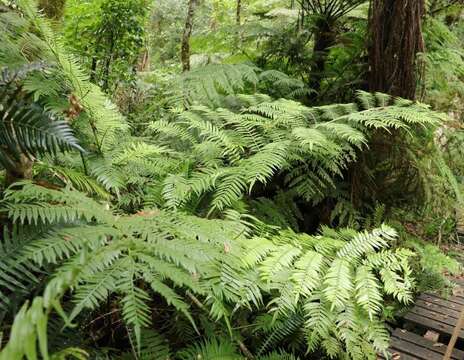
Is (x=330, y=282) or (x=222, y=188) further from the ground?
(x=222, y=188)

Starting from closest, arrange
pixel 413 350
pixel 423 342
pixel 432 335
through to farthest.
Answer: pixel 413 350
pixel 423 342
pixel 432 335

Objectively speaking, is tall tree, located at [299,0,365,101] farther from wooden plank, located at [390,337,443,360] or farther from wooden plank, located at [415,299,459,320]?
wooden plank, located at [390,337,443,360]

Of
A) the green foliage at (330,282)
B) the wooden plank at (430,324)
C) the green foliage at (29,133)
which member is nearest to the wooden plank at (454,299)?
the wooden plank at (430,324)

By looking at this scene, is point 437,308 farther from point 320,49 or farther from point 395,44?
point 320,49

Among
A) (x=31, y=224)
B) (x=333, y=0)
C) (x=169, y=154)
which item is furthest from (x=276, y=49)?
(x=31, y=224)

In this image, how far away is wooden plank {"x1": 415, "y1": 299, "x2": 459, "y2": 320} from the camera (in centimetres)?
331

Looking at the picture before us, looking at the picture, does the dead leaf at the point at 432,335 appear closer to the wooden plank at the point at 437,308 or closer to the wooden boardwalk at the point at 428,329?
the wooden boardwalk at the point at 428,329

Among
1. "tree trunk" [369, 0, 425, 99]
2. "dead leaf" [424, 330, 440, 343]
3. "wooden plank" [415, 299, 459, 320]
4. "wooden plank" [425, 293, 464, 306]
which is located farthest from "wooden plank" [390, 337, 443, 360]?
"tree trunk" [369, 0, 425, 99]

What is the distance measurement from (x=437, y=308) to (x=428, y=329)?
33cm

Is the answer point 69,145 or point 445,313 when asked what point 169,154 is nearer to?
point 69,145

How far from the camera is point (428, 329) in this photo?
3.12 m

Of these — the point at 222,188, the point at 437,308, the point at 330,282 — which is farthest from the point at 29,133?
the point at 437,308

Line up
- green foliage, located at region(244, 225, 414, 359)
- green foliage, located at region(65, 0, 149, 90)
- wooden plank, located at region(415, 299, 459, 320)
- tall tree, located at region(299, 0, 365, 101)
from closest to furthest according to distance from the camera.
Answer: green foliage, located at region(244, 225, 414, 359), wooden plank, located at region(415, 299, 459, 320), tall tree, located at region(299, 0, 365, 101), green foliage, located at region(65, 0, 149, 90)

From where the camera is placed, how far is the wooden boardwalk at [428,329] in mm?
2799
